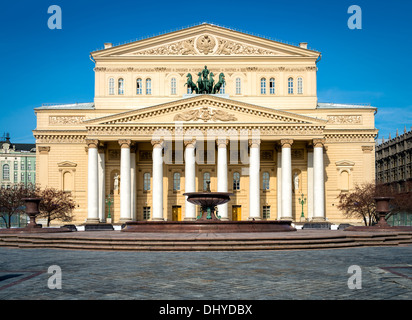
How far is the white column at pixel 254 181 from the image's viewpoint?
56.9 m

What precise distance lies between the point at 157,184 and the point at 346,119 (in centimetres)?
2374

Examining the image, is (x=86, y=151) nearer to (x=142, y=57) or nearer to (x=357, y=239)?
(x=142, y=57)

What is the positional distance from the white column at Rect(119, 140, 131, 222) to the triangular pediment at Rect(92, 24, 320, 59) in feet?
45.8

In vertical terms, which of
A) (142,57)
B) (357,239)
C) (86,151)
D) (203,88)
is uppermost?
(142,57)

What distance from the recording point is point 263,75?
2591 inches

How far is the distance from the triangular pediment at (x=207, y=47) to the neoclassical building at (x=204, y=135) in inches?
4.8

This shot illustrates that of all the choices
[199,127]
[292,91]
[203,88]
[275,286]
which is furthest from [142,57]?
[275,286]

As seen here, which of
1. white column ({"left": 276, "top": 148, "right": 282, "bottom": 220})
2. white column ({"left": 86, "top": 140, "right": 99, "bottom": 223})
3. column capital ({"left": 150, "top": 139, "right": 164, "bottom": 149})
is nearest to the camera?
column capital ({"left": 150, "top": 139, "right": 164, "bottom": 149})

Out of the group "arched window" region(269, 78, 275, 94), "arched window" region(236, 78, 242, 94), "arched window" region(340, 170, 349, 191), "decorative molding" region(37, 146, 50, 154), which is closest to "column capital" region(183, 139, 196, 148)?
"arched window" region(236, 78, 242, 94)

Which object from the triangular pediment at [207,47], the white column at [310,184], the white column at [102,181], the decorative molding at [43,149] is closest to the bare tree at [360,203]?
the white column at [310,184]

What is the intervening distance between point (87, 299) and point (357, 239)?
1815 centimetres

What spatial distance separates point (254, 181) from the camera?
57000mm

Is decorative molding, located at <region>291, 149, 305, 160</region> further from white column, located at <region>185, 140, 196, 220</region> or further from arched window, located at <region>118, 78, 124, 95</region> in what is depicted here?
arched window, located at <region>118, 78, 124, 95</region>

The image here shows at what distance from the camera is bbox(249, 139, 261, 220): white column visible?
56.9 m
